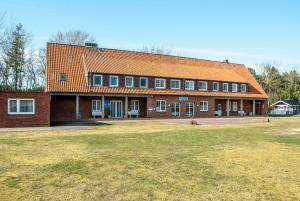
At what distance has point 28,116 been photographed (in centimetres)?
2161

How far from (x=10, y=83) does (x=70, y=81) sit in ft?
45.0

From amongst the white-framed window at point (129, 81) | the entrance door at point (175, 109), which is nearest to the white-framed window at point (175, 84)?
the entrance door at point (175, 109)

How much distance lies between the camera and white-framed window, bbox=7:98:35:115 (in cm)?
2109

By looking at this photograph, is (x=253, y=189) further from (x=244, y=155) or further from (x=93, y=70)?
(x=93, y=70)

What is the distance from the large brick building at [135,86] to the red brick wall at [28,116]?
7640mm

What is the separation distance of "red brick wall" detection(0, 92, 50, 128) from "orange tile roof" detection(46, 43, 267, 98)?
7767 millimetres

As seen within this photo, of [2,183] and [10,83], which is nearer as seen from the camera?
[2,183]

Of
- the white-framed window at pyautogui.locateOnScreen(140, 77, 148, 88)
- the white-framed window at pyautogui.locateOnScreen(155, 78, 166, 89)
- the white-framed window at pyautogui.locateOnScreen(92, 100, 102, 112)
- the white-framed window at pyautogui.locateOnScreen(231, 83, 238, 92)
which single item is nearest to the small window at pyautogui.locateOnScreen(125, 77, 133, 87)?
the white-framed window at pyautogui.locateOnScreen(140, 77, 148, 88)

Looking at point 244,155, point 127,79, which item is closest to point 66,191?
point 244,155

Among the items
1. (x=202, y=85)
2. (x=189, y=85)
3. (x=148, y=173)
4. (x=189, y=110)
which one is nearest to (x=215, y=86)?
(x=202, y=85)

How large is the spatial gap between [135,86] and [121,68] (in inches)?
105

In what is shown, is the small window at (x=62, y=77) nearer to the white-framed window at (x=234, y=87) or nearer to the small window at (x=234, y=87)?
the white-framed window at (x=234, y=87)

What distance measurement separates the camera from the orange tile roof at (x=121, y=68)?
31.9 meters

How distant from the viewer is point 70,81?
103ft
